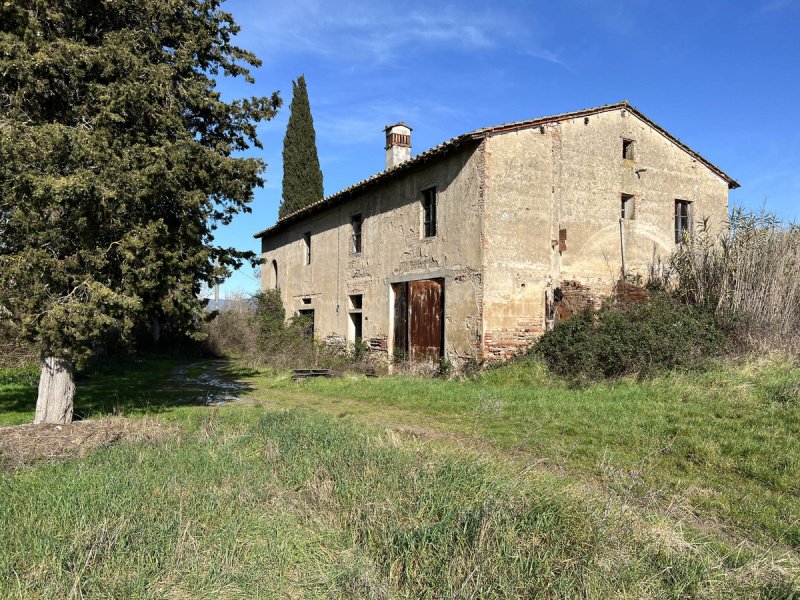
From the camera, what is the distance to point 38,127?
621cm

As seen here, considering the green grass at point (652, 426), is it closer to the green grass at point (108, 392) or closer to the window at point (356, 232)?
the green grass at point (108, 392)

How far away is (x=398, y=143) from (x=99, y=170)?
12.9 metres

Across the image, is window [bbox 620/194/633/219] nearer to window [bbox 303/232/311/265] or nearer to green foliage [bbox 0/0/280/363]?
green foliage [bbox 0/0/280/363]

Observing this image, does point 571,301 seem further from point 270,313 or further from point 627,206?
point 270,313

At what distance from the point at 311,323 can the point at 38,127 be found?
1444 cm

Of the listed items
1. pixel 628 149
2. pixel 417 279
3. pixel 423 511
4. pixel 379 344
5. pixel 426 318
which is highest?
pixel 628 149

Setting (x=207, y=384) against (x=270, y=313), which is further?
(x=270, y=313)

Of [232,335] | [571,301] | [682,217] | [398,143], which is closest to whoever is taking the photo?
[571,301]

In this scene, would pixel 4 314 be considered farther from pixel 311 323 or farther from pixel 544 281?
pixel 311 323

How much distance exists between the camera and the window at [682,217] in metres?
15.4

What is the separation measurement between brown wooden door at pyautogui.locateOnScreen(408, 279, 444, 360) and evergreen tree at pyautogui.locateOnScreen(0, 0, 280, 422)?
6775 millimetres

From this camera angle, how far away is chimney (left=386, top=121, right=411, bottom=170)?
18.2m

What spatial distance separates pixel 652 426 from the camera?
6672 mm

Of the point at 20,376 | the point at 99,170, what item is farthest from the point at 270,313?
the point at 99,170
